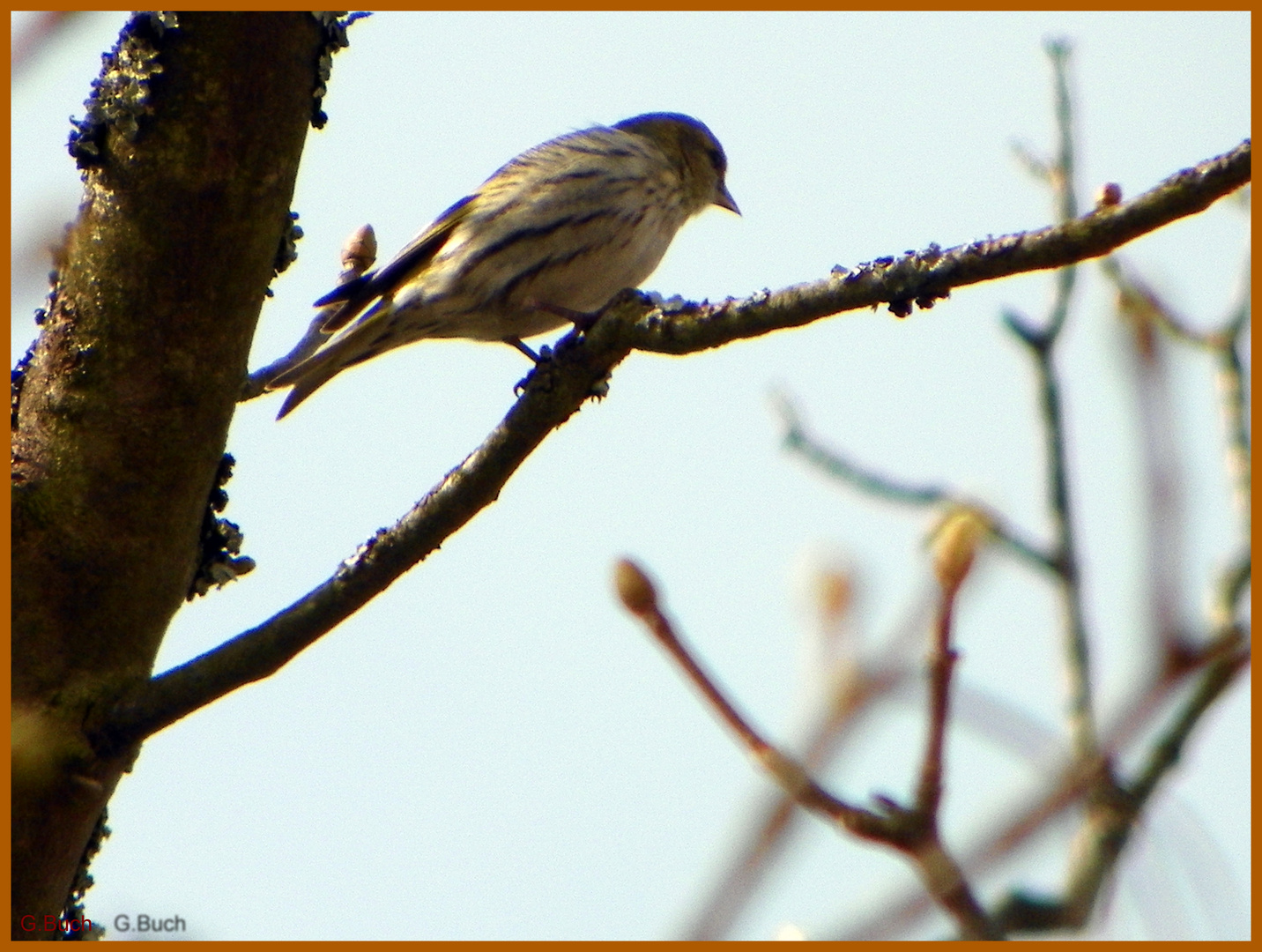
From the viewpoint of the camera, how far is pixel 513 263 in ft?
16.3

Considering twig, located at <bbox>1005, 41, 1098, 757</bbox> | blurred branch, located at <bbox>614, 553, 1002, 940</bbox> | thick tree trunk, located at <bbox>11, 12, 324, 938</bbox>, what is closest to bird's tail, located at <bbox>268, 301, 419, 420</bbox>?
thick tree trunk, located at <bbox>11, 12, 324, 938</bbox>

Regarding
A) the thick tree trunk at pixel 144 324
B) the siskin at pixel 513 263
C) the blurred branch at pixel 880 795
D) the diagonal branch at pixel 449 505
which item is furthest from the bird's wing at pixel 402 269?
the blurred branch at pixel 880 795

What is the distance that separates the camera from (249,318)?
3.12m

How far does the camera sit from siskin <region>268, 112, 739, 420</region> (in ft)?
15.8

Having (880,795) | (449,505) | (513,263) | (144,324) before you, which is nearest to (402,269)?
(513,263)

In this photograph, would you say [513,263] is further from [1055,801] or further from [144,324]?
[1055,801]

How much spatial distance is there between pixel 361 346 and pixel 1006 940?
398 centimetres

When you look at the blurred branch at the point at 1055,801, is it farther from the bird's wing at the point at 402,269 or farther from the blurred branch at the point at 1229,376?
the bird's wing at the point at 402,269

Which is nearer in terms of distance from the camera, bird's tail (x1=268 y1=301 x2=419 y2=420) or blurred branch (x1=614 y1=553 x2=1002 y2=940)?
blurred branch (x1=614 y1=553 x2=1002 y2=940)

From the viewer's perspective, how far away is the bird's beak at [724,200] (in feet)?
22.7

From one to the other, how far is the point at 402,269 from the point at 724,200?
239 centimetres

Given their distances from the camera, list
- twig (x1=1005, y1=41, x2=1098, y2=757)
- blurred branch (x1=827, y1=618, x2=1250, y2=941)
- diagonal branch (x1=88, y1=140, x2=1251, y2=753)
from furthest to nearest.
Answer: diagonal branch (x1=88, y1=140, x2=1251, y2=753) → twig (x1=1005, y1=41, x2=1098, y2=757) → blurred branch (x1=827, y1=618, x2=1250, y2=941)

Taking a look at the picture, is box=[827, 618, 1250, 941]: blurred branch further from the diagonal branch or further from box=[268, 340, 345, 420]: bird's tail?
box=[268, 340, 345, 420]: bird's tail

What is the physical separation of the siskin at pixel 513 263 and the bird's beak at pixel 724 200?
4.39 feet
